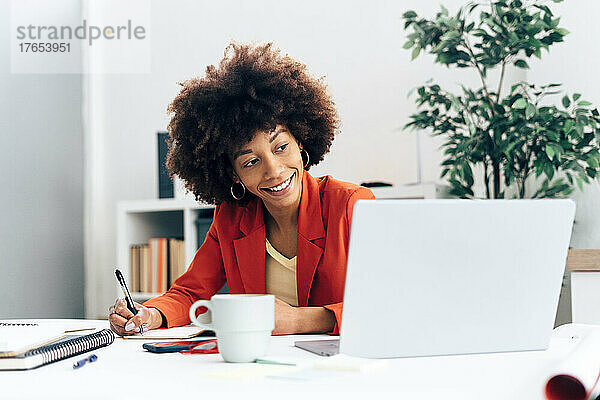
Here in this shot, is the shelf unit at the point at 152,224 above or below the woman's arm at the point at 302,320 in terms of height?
above

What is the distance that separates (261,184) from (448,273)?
796mm

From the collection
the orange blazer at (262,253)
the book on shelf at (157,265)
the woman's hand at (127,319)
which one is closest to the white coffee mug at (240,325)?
the woman's hand at (127,319)

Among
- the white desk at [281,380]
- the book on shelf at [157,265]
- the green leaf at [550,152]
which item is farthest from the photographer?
the book on shelf at [157,265]

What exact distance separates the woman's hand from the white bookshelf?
5.48 feet

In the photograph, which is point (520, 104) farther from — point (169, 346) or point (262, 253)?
point (169, 346)

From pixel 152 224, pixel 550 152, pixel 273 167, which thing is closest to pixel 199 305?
pixel 273 167

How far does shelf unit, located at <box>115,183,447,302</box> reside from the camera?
308cm

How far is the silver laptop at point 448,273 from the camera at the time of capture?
868mm

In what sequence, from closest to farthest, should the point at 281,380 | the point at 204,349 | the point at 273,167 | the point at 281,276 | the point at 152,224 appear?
the point at 281,380, the point at 204,349, the point at 273,167, the point at 281,276, the point at 152,224

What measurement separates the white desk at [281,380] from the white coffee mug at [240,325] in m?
0.03

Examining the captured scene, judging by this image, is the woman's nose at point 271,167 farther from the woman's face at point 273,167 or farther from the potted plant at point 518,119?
the potted plant at point 518,119

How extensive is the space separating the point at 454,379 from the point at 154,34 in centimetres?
318

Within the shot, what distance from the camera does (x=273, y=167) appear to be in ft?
5.24

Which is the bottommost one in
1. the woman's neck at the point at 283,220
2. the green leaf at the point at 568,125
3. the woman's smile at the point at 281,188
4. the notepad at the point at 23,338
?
the notepad at the point at 23,338
